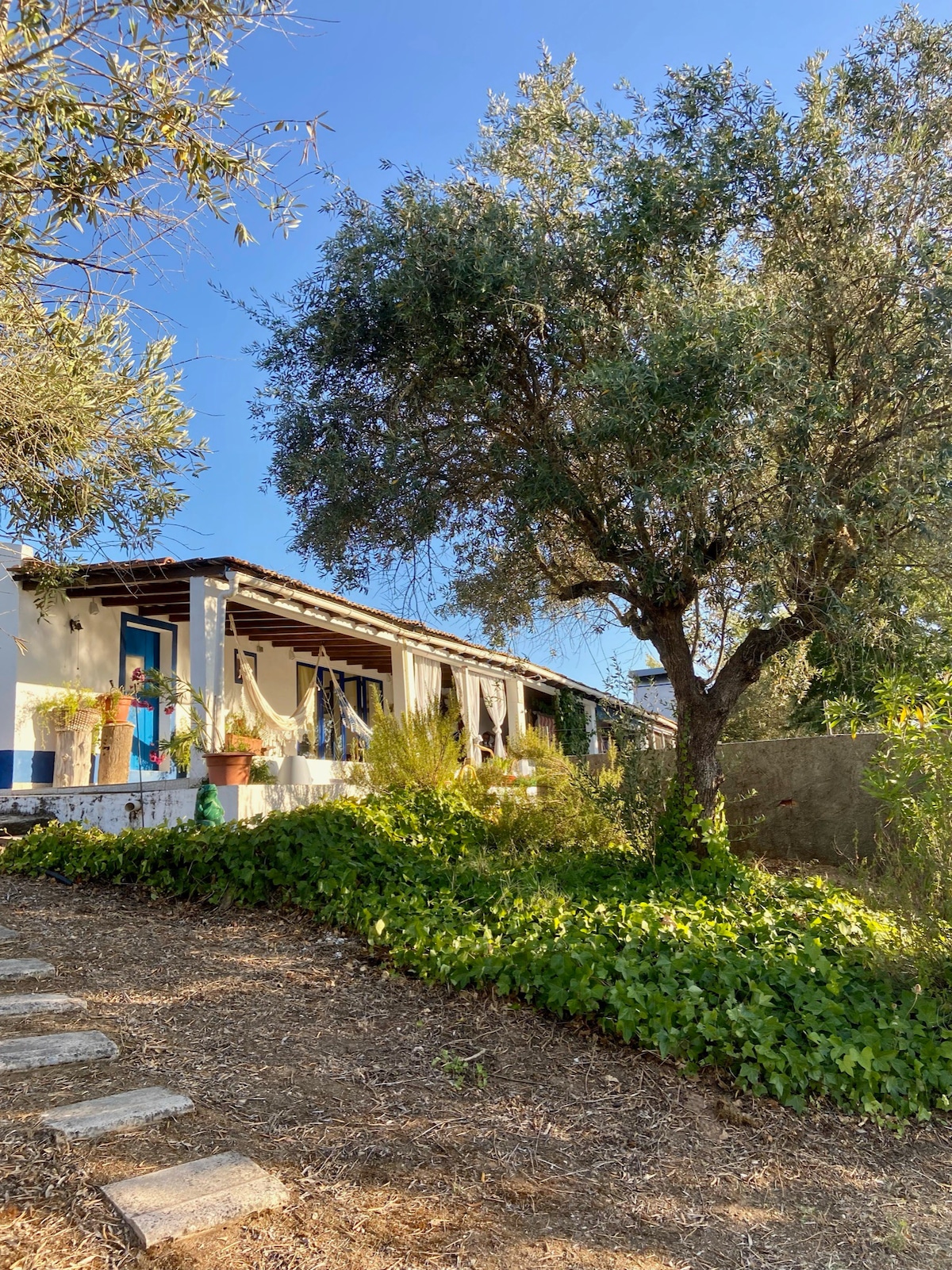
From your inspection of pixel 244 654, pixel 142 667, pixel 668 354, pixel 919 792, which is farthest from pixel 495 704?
pixel 919 792

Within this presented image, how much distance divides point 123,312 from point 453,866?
13.9ft

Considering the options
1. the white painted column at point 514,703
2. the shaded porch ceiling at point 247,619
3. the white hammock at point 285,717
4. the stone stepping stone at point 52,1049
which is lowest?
the stone stepping stone at point 52,1049

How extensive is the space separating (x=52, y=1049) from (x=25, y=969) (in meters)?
1.23

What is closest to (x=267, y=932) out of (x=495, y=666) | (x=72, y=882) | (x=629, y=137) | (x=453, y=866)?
(x=453, y=866)

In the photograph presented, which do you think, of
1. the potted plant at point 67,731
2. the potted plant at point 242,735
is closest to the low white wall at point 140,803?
the potted plant at point 242,735

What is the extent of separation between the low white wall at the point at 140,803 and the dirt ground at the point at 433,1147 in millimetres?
3593

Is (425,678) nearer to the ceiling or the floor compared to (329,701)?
nearer to the ceiling

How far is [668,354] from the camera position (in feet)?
19.3

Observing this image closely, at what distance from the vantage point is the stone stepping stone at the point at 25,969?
4.63 meters

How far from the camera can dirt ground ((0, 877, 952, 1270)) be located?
2.67 meters

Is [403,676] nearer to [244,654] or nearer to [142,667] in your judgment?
[244,654]

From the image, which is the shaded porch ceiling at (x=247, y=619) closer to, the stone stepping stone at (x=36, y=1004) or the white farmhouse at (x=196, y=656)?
the white farmhouse at (x=196, y=656)

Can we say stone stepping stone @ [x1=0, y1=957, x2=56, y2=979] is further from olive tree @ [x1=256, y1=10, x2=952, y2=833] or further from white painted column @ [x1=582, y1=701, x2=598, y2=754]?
white painted column @ [x1=582, y1=701, x2=598, y2=754]

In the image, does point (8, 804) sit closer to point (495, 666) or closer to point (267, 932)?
point (267, 932)
